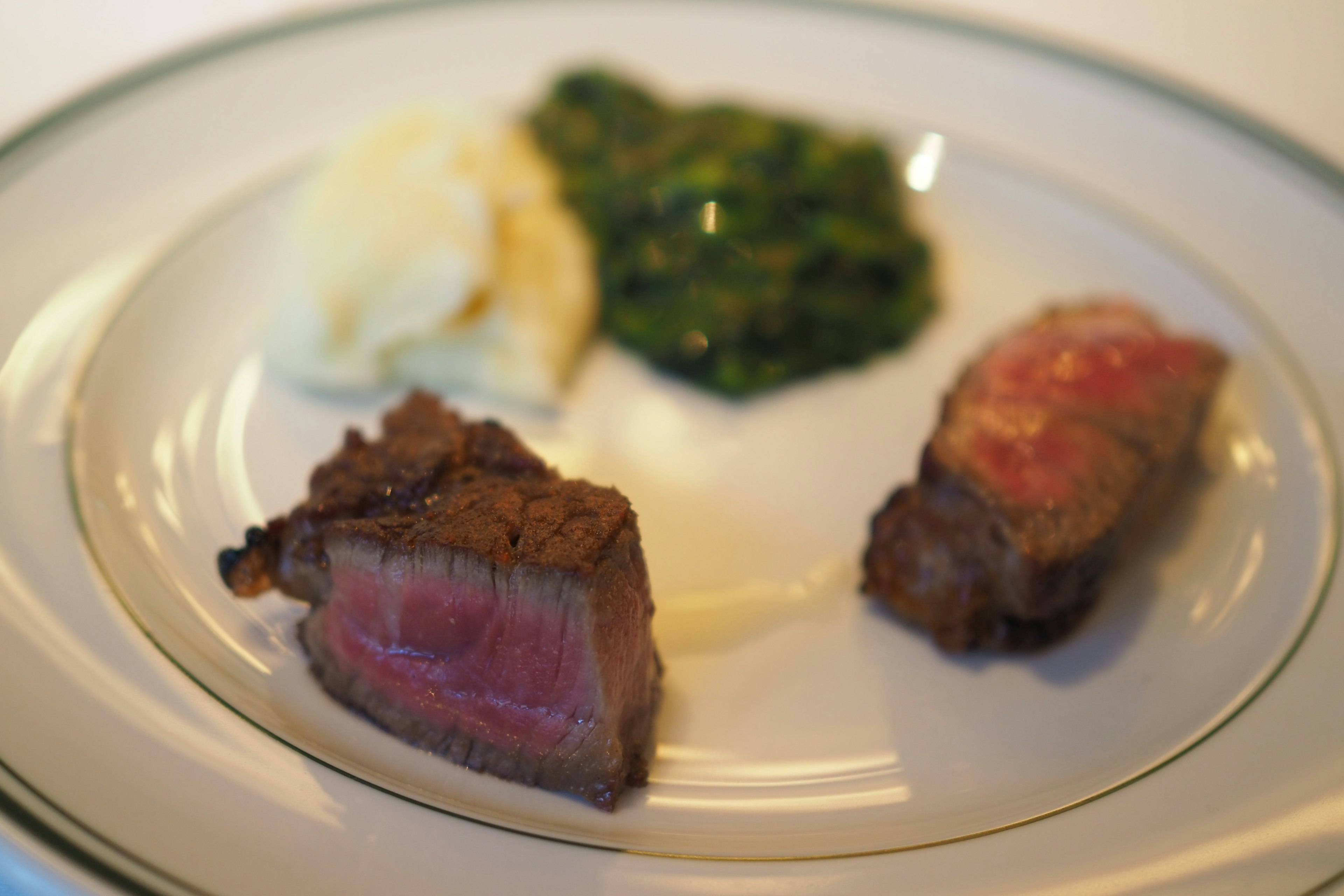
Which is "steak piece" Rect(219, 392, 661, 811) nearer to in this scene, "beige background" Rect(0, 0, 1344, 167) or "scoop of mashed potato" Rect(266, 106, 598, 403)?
"scoop of mashed potato" Rect(266, 106, 598, 403)

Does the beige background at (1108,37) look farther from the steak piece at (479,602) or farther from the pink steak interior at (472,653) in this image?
the pink steak interior at (472,653)

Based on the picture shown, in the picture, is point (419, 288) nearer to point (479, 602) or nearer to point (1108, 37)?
point (479, 602)

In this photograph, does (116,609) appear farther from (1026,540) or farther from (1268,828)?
(1268,828)

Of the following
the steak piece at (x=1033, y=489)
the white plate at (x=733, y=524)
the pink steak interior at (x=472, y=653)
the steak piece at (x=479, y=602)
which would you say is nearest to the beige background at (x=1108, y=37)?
the white plate at (x=733, y=524)

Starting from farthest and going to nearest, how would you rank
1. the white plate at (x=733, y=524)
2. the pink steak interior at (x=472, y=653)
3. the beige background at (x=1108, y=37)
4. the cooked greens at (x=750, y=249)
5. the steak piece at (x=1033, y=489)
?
the beige background at (x=1108, y=37) < the cooked greens at (x=750, y=249) < the steak piece at (x=1033, y=489) < the pink steak interior at (x=472, y=653) < the white plate at (x=733, y=524)

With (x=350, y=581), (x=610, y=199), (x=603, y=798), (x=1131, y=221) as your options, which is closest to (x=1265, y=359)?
(x=1131, y=221)

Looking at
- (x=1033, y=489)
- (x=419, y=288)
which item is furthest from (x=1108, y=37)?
(x=419, y=288)

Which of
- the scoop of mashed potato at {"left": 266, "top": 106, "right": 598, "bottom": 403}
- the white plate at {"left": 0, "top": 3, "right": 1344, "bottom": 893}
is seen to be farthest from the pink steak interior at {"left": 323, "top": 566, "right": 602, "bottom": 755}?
the scoop of mashed potato at {"left": 266, "top": 106, "right": 598, "bottom": 403}

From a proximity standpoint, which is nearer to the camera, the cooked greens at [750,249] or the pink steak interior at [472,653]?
the pink steak interior at [472,653]
